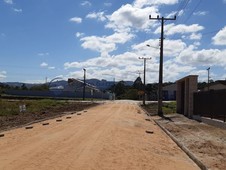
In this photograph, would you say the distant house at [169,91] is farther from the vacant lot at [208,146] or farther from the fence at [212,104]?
the vacant lot at [208,146]

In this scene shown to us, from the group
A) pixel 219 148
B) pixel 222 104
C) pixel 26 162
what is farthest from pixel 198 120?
pixel 26 162

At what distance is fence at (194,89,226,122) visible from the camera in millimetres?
25952

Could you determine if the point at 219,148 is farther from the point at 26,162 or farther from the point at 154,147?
the point at 26,162

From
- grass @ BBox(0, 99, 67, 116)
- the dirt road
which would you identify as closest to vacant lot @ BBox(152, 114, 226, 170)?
the dirt road

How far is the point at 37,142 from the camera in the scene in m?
16.8

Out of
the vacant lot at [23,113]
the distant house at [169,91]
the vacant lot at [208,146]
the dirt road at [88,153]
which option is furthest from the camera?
the distant house at [169,91]

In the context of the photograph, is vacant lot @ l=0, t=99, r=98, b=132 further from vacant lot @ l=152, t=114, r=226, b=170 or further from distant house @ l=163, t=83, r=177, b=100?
distant house @ l=163, t=83, r=177, b=100

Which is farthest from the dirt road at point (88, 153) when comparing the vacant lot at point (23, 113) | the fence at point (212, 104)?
the vacant lot at point (23, 113)

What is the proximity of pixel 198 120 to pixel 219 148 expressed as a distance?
15560mm

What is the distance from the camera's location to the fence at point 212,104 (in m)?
26.0

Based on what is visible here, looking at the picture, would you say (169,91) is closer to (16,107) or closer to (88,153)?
(16,107)

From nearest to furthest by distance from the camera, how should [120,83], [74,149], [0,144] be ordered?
[74,149], [0,144], [120,83]

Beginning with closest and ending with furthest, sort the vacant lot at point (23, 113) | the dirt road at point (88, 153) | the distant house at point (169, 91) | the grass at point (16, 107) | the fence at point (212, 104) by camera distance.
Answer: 1. the dirt road at point (88, 153)
2. the fence at point (212, 104)
3. the vacant lot at point (23, 113)
4. the grass at point (16, 107)
5. the distant house at point (169, 91)

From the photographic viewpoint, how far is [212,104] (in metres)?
28.3
